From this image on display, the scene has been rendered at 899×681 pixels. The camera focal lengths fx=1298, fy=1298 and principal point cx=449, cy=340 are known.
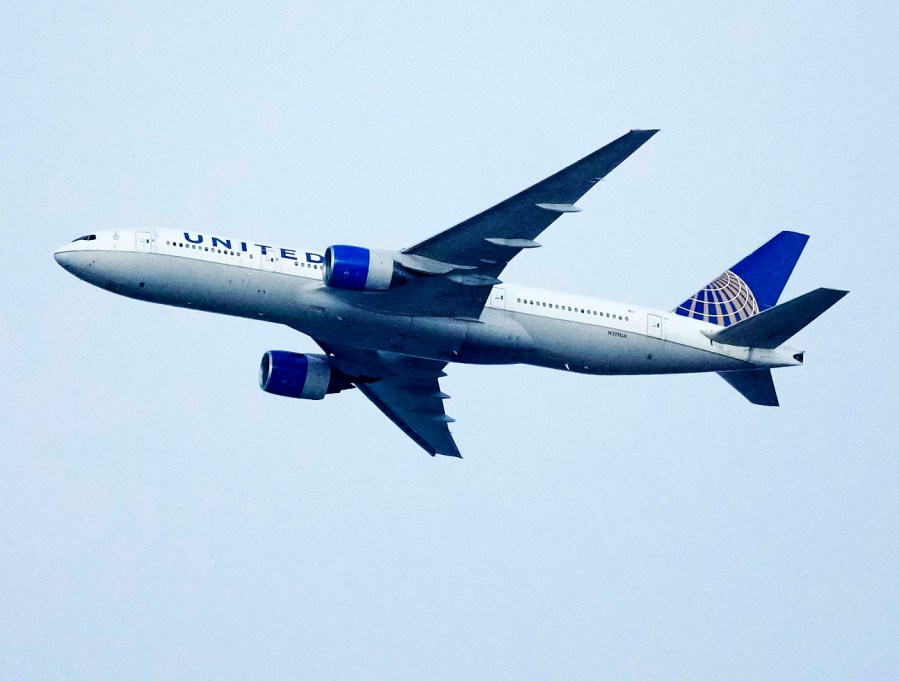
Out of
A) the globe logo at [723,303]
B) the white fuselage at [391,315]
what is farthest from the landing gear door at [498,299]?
the globe logo at [723,303]

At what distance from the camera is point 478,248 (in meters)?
45.5

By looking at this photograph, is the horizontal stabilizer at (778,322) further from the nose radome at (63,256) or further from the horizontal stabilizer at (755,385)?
the nose radome at (63,256)

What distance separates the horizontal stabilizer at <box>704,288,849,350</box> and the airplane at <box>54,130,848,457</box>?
60 millimetres

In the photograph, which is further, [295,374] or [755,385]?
[295,374]

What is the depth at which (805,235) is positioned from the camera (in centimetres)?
5653

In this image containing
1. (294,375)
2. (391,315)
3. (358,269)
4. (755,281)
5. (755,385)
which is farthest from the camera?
→ (755,281)

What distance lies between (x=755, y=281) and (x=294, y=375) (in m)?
20.1

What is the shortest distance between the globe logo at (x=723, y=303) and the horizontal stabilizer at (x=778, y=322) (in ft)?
8.54

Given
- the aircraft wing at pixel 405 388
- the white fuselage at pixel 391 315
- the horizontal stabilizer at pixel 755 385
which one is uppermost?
the white fuselage at pixel 391 315

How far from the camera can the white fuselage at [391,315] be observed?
4522 cm

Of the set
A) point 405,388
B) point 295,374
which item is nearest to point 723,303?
point 405,388

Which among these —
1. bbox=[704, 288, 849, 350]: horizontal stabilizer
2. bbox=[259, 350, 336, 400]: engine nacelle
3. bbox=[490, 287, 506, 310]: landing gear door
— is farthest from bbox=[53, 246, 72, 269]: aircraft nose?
bbox=[704, 288, 849, 350]: horizontal stabilizer

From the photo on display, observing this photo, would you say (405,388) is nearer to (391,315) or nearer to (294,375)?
(294,375)

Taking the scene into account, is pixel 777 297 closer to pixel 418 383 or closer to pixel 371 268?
pixel 418 383
